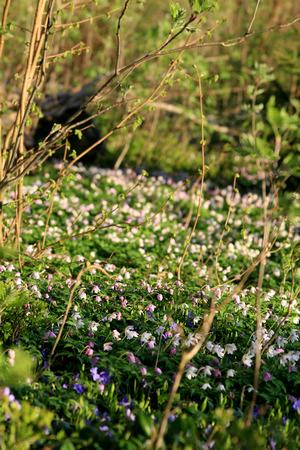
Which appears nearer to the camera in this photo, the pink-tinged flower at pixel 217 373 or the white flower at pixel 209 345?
the pink-tinged flower at pixel 217 373

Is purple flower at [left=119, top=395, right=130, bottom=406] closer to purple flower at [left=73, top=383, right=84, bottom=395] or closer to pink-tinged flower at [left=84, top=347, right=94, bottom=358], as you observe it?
purple flower at [left=73, top=383, right=84, bottom=395]

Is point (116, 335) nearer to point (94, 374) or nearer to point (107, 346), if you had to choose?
point (107, 346)

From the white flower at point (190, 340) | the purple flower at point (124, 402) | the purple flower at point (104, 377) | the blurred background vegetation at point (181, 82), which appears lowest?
the purple flower at point (124, 402)

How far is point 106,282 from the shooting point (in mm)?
4520

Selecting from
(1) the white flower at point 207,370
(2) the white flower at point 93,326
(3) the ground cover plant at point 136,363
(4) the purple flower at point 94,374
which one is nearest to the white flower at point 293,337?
(3) the ground cover plant at point 136,363

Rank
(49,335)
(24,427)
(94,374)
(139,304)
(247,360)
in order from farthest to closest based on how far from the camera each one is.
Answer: (139,304), (49,335), (247,360), (94,374), (24,427)

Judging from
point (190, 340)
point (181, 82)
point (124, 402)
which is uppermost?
point (181, 82)

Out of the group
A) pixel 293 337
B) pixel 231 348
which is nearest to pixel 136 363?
pixel 231 348

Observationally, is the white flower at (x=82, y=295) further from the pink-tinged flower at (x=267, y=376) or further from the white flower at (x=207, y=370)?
the pink-tinged flower at (x=267, y=376)

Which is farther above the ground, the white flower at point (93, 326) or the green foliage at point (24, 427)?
the green foliage at point (24, 427)

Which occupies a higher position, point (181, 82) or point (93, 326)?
point (181, 82)

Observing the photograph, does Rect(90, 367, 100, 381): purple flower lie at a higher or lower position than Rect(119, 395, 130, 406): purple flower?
higher

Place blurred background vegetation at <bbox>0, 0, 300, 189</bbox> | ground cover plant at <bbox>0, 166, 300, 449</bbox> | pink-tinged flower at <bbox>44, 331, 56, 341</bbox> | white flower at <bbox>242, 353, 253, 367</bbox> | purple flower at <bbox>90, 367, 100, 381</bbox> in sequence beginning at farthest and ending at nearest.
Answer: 1. blurred background vegetation at <bbox>0, 0, 300, 189</bbox>
2. pink-tinged flower at <bbox>44, 331, 56, 341</bbox>
3. white flower at <bbox>242, 353, 253, 367</bbox>
4. purple flower at <bbox>90, 367, 100, 381</bbox>
5. ground cover plant at <bbox>0, 166, 300, 449</bbox>

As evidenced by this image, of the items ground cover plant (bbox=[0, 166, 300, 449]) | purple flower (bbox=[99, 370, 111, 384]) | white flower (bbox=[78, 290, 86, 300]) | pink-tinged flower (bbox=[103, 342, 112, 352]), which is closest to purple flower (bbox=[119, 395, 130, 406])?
ground cover plant (bbox=[0, 166, 300, 449])
